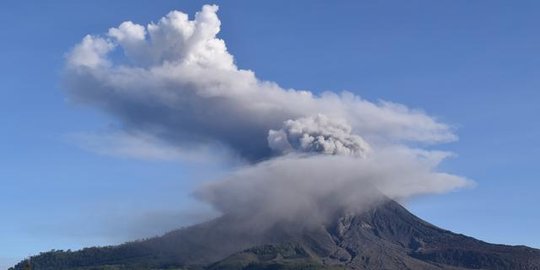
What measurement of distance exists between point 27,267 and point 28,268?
2.26 ft

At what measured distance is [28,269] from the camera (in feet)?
261

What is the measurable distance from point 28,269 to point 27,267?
697 millimetres

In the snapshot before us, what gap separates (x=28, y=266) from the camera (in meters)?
80.1

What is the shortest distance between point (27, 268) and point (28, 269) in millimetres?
255

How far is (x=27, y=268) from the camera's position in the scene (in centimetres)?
7988

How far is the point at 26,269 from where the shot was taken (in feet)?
262

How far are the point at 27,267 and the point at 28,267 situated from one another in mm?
502

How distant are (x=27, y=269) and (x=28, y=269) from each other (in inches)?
4.0

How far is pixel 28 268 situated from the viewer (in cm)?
7969

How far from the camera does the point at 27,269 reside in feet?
261

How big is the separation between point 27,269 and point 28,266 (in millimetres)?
495

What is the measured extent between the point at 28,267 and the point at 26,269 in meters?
0.27
